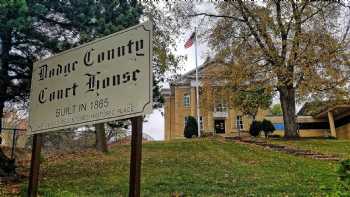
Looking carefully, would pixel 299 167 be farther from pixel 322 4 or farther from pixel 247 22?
pixel 247 22

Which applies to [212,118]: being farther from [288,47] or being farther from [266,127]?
[288,47]

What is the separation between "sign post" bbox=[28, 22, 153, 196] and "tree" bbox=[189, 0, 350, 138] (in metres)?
17.1

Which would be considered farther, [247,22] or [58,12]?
[247,22]

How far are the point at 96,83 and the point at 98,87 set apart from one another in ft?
0.21

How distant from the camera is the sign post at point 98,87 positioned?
3.18 meters

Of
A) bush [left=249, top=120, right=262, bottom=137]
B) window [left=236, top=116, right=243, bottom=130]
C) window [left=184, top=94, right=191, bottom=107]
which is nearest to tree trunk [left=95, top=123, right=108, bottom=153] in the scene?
bush [left=249, top=120, right=262, bottom=137]

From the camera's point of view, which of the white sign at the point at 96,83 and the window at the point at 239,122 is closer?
the white sign at the point at 96,83

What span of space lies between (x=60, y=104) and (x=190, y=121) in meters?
31.3

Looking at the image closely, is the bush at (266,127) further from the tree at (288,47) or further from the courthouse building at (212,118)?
the tree at (288,47)

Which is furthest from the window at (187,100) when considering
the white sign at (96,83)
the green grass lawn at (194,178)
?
the white sign at (96,83)

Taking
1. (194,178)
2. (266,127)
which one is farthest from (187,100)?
(194,178)

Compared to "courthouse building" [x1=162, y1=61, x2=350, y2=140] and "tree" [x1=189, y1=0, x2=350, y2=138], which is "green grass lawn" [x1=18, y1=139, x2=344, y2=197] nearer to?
"tree" [x1=189, y1=0, x2=350, y2=138]

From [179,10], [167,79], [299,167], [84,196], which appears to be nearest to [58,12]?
[84,196]

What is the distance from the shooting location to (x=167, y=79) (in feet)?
58.7
